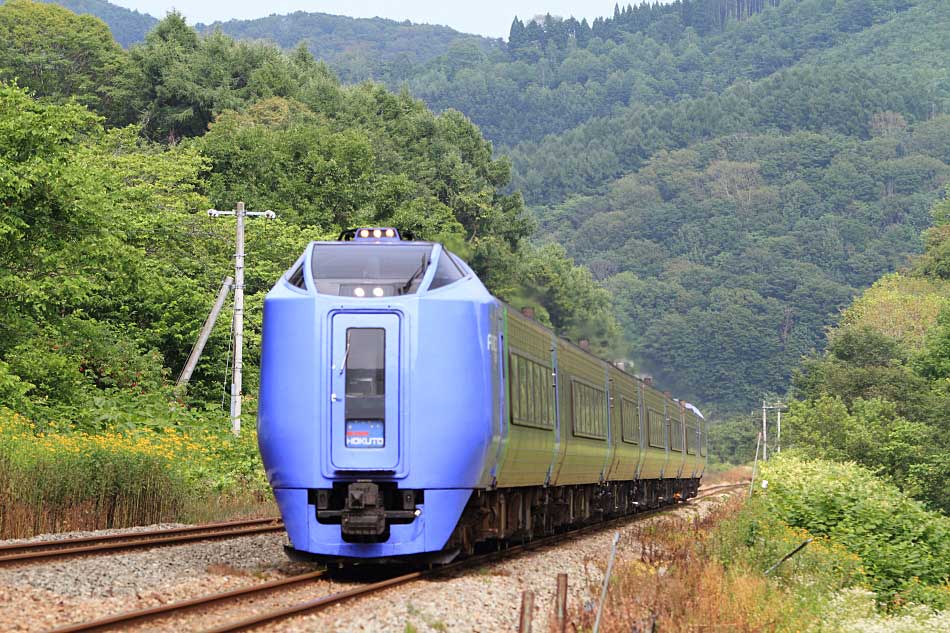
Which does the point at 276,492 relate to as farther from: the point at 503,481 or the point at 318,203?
the point at 318,203

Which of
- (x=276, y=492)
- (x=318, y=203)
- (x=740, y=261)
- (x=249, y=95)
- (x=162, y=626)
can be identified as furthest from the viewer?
(x=740, y=261)

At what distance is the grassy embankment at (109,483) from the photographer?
18.4 metres

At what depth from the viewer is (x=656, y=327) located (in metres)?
123

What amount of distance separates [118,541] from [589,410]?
8774 mm

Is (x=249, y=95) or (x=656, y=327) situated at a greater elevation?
(x=249, y=95)

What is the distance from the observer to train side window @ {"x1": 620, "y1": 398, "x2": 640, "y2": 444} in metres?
27.6

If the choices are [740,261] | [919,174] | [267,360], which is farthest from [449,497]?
[919,174]

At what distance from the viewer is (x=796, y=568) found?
18.3m

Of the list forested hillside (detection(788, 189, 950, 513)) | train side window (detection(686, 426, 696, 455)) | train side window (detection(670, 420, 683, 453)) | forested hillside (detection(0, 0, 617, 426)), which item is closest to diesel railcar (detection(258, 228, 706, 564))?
forested hillside (detection(0, 0, 617, 426))

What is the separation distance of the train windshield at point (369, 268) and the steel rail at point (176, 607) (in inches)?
120

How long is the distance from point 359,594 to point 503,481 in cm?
377

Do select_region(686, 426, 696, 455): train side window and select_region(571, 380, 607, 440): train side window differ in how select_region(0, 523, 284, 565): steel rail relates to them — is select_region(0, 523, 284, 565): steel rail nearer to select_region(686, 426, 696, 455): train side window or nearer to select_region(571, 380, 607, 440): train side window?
select_region(571, 380, 607, 440): train side window

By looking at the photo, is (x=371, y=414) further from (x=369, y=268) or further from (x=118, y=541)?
(x=118, y=541)

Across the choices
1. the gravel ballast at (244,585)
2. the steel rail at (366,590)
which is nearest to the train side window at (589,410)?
the steel rail at (366,590)
